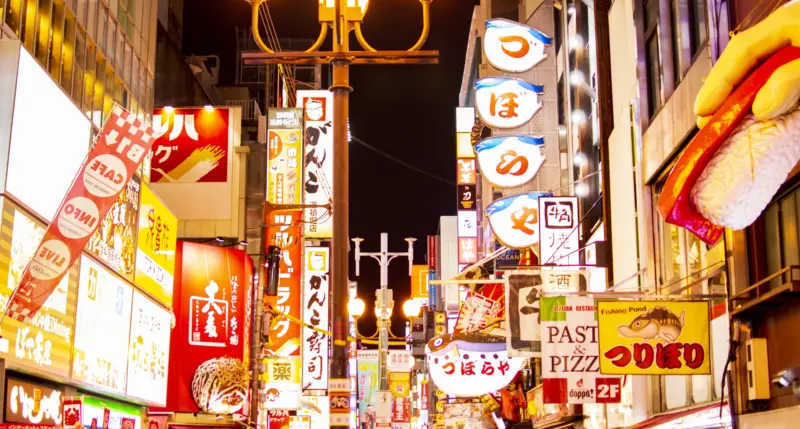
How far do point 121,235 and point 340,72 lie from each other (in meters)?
8.01

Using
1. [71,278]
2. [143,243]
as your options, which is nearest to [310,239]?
[143,243]

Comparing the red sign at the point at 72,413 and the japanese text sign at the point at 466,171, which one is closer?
the red sign at the point at 72,413

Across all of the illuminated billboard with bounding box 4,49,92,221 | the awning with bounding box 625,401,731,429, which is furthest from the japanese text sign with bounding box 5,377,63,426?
the awning with bounding box 625,401,731,429

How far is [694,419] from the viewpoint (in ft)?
44.9

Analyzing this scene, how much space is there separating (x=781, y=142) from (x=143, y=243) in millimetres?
20044

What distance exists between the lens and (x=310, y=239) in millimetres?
40188

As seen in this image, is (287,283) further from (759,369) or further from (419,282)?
(419,282)

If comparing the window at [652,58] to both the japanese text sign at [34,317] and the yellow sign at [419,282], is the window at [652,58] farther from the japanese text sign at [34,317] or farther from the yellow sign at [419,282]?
the yellow sign at [419,282]

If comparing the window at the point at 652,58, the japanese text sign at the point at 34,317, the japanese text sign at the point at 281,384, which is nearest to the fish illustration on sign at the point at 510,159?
the window at the point at 652,58

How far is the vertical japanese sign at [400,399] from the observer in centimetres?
5897

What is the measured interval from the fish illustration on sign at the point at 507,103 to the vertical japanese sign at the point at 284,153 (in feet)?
32.8

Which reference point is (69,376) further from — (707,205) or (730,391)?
(707,205)

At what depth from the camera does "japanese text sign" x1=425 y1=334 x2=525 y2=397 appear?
26.3m

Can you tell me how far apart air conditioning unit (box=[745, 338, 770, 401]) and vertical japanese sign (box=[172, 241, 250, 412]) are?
23.4 m
